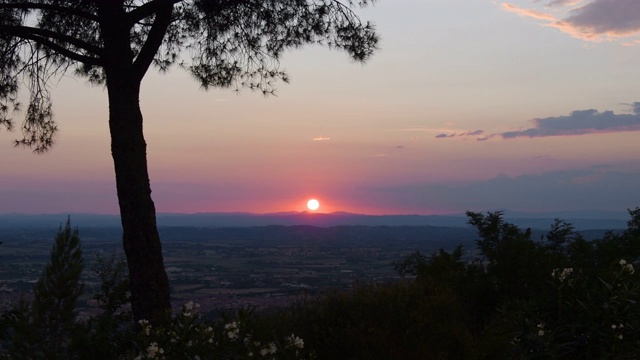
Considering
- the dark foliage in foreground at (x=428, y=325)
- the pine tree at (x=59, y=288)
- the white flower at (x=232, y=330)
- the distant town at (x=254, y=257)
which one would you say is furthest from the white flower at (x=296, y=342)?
the distant town at (x=254, y=257)

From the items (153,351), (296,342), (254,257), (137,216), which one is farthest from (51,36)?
(254,257)

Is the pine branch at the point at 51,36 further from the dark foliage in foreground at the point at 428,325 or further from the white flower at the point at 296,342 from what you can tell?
the white flower at the point at 296,342

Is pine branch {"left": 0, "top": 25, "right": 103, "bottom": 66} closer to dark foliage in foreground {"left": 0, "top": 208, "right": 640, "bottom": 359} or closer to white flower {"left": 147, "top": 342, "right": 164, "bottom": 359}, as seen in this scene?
dark foliage in foreground {"left": 0, "top": 208, "right": 640, "bottom": 359}

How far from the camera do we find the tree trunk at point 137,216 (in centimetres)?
966

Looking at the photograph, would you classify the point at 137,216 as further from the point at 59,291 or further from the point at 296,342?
the point at 296,342

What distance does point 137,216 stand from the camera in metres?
9.78

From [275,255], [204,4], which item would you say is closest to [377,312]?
[204,4]

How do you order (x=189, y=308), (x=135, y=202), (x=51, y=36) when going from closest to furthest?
(x=189, y=308) < (x=135, y=202) < (x=51, y=36)

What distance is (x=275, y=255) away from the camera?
103 m

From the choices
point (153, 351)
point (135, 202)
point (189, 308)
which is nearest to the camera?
point (153, 351)

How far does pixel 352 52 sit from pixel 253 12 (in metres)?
1.92

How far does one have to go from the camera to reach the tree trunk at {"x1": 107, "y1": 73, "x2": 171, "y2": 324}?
9.66 m

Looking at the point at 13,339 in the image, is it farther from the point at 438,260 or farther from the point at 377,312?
the point at 438,260

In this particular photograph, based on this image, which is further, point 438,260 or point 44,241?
point 44,241
